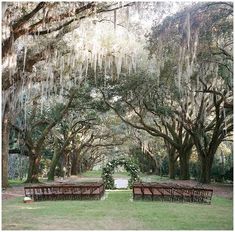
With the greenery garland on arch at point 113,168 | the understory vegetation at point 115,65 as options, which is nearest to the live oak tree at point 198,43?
the understory vegetation at point 115,65

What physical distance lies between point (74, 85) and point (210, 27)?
11632mm

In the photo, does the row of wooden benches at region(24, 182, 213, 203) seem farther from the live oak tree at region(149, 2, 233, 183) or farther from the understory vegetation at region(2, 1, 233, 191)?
the live oak tree at region(149, 2, 233, 183)

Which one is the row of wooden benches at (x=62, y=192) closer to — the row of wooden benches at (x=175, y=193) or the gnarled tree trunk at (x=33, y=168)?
the row of wooden benches at (x=175, y=193)

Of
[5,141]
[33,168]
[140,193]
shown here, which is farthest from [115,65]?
[33,168]

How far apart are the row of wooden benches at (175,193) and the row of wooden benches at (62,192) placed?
1.73 metres

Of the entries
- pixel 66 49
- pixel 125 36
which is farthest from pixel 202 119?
pixel 66 49

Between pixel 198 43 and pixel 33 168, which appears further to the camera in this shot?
pixel 33 168

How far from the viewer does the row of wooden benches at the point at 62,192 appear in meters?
15.6

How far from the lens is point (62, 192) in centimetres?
1594

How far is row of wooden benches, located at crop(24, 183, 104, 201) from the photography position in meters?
15.6

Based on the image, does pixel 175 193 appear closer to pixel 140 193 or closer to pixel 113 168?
pixel 140 193

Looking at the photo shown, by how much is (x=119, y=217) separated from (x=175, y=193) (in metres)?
5.32

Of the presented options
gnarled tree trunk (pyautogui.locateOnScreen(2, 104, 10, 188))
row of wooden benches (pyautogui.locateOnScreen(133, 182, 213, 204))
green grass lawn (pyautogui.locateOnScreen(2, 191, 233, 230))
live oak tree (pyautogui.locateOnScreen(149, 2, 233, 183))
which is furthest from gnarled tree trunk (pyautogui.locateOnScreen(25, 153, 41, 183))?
green grass lawn (pyautogui.locateOnScreen(2, 191, 233, 230))

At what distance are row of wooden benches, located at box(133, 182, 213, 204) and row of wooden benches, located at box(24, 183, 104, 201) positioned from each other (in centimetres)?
173
